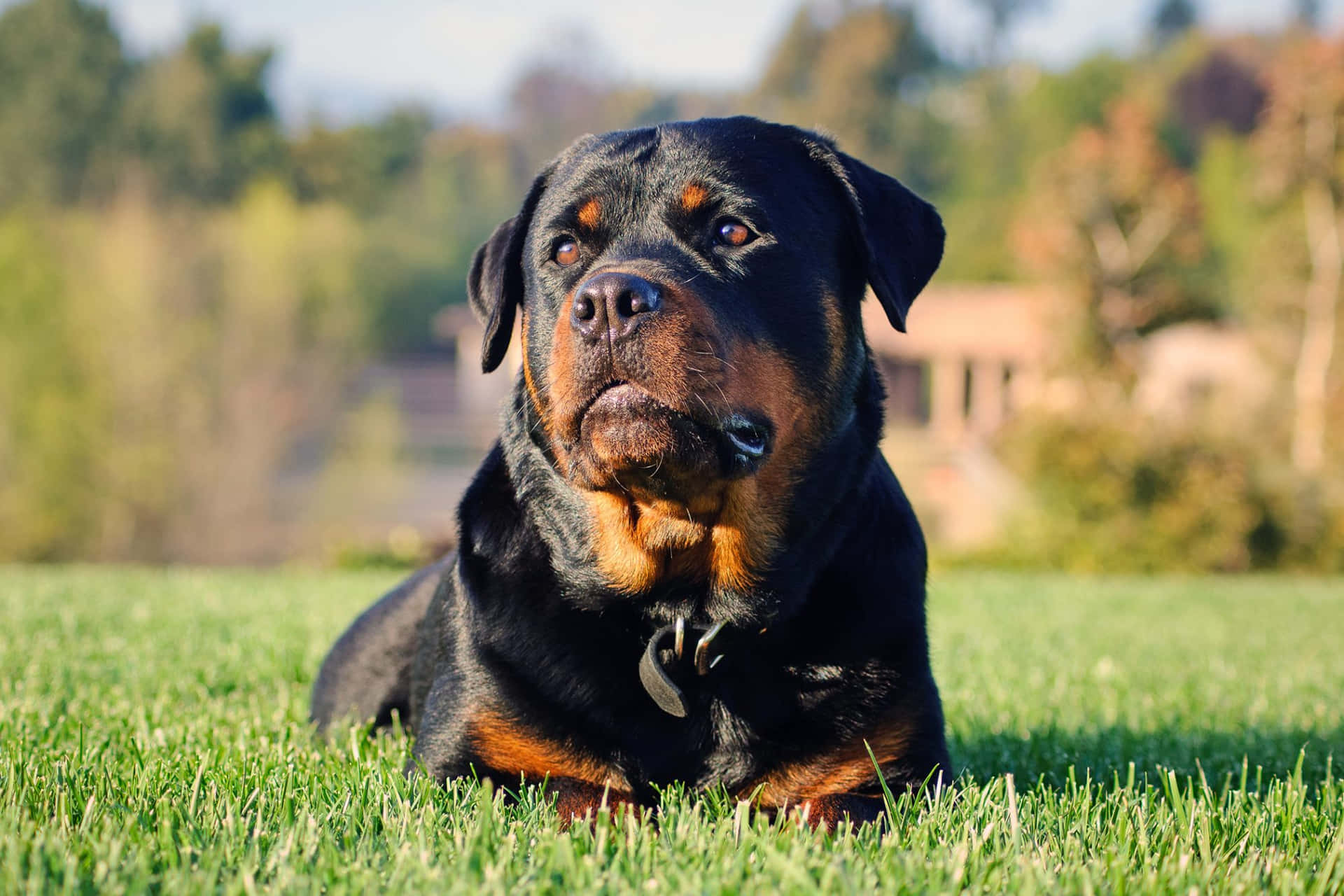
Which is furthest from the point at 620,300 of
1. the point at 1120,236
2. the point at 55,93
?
the point at 55,93

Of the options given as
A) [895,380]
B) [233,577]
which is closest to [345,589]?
[233,577]

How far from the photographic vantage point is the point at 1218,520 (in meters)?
15.6

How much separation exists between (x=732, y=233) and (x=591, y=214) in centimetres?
37

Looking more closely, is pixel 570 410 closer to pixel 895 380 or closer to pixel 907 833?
pixel 907 833

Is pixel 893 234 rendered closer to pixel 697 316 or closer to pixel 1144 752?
pixel 697 316

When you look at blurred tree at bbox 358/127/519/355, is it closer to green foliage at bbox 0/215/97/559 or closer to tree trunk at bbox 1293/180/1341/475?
green foliage at bbox 0/215/97/559

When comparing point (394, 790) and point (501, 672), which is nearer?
point (394, 790)

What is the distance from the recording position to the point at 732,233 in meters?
2.91

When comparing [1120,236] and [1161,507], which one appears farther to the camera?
[1120,236]

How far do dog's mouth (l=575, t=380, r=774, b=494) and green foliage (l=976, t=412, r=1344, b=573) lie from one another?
1414cm

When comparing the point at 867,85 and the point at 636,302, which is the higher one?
the point at 867,85

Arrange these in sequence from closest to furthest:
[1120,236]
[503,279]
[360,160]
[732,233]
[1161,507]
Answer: [732,233] < [503,279] < [1161,507] < [1120,236] < [360,160]

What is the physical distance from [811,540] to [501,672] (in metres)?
0.78

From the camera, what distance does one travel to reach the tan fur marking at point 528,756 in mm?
2586
